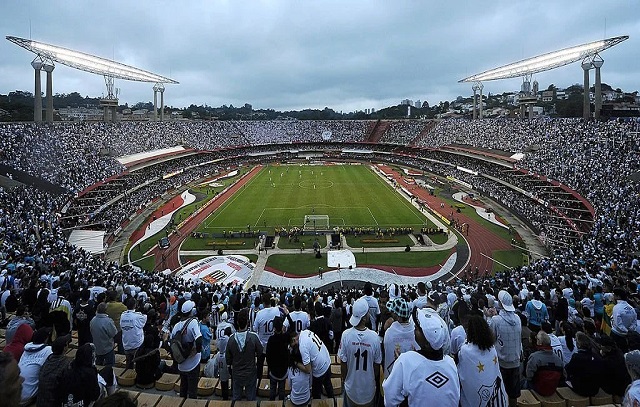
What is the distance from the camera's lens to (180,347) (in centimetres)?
668

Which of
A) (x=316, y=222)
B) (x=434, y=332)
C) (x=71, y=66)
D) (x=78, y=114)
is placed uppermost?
(x=78, y=114)

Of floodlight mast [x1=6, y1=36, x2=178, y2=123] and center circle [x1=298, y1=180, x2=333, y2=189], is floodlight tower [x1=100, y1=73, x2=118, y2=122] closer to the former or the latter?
floodlight mast [x1=6, y1=36, x2=178, y2=123]

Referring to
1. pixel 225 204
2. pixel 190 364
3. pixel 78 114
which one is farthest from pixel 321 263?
pixel 78 114

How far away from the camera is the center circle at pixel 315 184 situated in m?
60.1

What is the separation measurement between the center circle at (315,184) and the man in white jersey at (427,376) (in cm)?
5629

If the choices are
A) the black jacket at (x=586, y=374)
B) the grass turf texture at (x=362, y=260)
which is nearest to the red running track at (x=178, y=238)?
the grass turf texture at (x=362, y=260)

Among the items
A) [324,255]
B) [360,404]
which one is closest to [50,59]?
[324,255]

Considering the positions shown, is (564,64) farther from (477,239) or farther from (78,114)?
(78,114)

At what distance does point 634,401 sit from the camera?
415 centimetres

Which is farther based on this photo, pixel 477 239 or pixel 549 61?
pixel 549 61

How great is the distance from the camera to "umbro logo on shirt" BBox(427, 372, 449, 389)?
3.64 meters

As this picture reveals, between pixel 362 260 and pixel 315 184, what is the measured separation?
110 feet

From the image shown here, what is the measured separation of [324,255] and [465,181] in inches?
1426

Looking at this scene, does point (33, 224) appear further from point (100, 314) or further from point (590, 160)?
point (590, 160)
